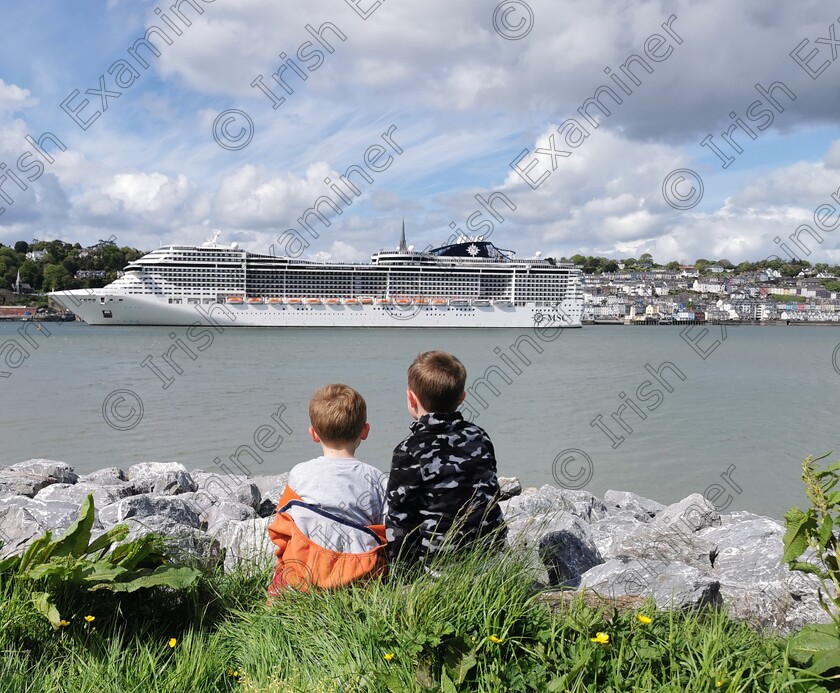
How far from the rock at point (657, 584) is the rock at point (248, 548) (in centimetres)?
118

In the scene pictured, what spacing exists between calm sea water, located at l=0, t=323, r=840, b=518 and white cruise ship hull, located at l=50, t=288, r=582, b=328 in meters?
29.9

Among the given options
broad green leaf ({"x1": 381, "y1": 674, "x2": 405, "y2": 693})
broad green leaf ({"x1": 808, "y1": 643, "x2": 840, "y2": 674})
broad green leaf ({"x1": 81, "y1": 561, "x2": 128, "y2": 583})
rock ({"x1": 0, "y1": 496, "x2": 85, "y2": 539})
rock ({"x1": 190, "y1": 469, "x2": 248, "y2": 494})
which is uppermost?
broad green leaf ({"x1": 808, "y1": 643, "x2": 840, "y2": 674})

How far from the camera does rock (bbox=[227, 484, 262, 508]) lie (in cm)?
486

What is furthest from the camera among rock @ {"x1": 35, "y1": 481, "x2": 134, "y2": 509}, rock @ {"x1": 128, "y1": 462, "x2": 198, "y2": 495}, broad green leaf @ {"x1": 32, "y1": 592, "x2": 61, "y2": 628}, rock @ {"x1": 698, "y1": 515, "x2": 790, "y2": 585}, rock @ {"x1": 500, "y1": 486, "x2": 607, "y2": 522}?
rock @ {"x1": 128, "y1": 462, "x2": 198, "y2": 495}

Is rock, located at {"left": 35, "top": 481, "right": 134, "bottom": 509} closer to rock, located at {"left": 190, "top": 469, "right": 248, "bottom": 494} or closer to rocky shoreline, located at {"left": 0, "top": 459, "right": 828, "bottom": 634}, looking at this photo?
rocky shoreline, located at {"left": 0, "top": 459, "right": 828, "bottom": 634}

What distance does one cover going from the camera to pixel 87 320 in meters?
51.4

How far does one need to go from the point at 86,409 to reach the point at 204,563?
10.9m

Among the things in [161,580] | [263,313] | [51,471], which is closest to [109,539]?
[161,580]

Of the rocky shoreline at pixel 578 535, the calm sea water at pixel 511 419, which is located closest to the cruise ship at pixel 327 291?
the calm sea water at pixel 511 419

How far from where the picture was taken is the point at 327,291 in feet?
182

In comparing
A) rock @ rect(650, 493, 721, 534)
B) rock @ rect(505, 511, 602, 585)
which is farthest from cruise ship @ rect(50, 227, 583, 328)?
rock @ rect(505, 511, 602, 585)

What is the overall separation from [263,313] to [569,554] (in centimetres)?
5196

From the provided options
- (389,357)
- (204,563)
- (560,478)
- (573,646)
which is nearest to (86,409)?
(560,478)

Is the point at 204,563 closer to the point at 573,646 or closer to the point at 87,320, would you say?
the point at 573,646
